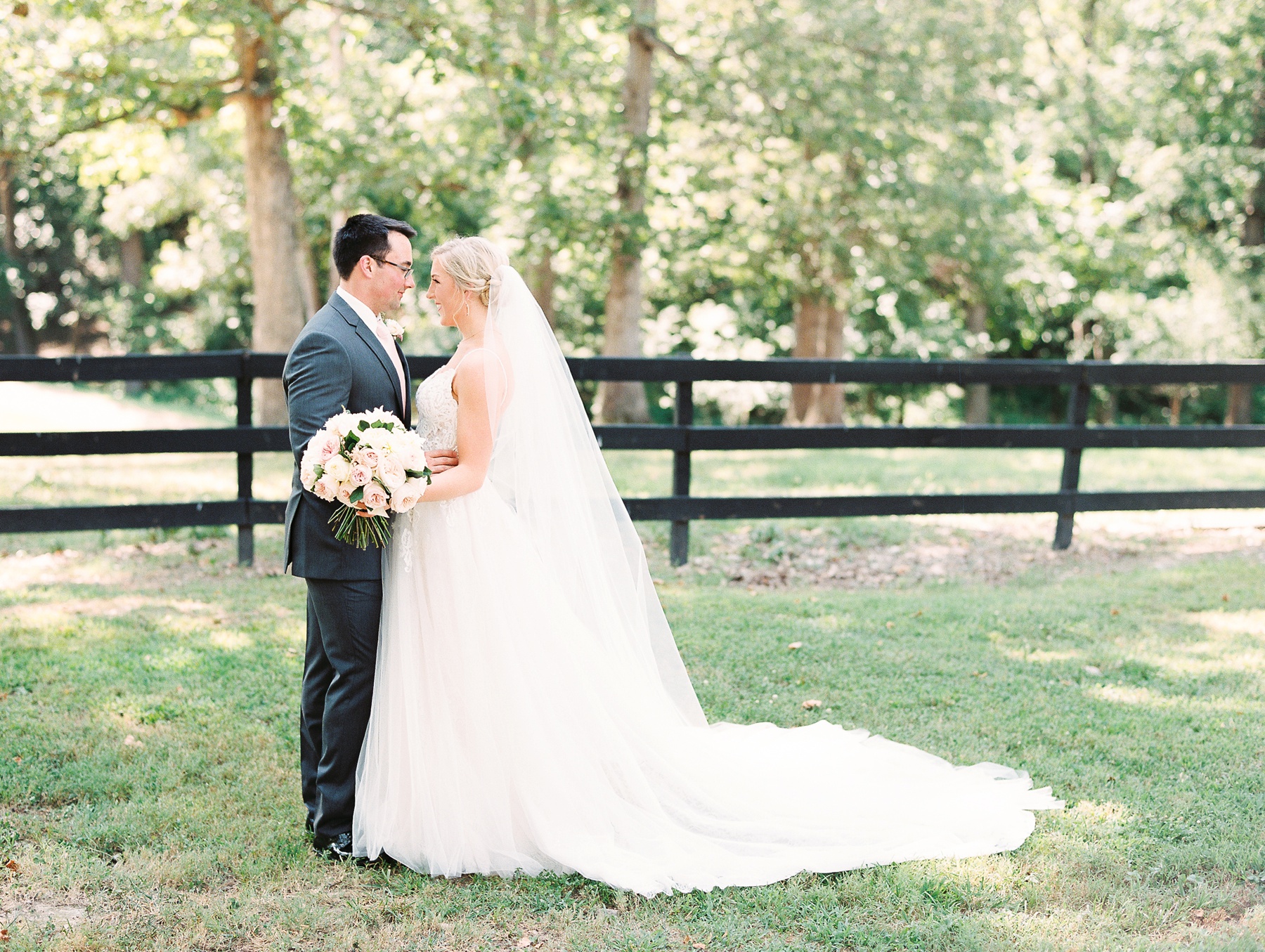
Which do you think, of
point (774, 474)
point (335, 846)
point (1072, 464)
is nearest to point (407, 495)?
point (335, 846)

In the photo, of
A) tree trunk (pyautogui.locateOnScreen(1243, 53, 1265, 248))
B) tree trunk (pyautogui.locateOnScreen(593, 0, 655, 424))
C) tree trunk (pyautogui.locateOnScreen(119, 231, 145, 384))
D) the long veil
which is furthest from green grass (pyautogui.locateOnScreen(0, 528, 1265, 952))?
tree trunk (pyautogui.locateOnScreen(119, 231, 145, 384))

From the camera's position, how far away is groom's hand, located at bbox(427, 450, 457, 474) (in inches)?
149

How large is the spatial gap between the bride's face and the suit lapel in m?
0.24

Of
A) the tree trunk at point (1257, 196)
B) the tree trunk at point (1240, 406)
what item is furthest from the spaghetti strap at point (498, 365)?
the tree trunk at point (1257, 196)

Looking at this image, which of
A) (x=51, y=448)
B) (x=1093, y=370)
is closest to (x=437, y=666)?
(x=51, y=448)

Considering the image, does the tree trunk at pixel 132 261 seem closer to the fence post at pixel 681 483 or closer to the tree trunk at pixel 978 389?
the tree trunk at pixel 978 389

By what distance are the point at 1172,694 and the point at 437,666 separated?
3.81 m

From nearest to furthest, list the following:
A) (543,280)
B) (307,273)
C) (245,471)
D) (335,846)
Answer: (335,846), (245,471), (543,280), (307,273)

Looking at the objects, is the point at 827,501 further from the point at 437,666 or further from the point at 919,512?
the point at 437,666

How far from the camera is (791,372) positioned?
7.95 meters

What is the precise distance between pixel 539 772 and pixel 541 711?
0.21 metres

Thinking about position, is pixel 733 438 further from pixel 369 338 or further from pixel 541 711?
pixel 369 338

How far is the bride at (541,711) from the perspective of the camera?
366 centimetres

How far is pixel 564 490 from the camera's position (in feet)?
13.3
